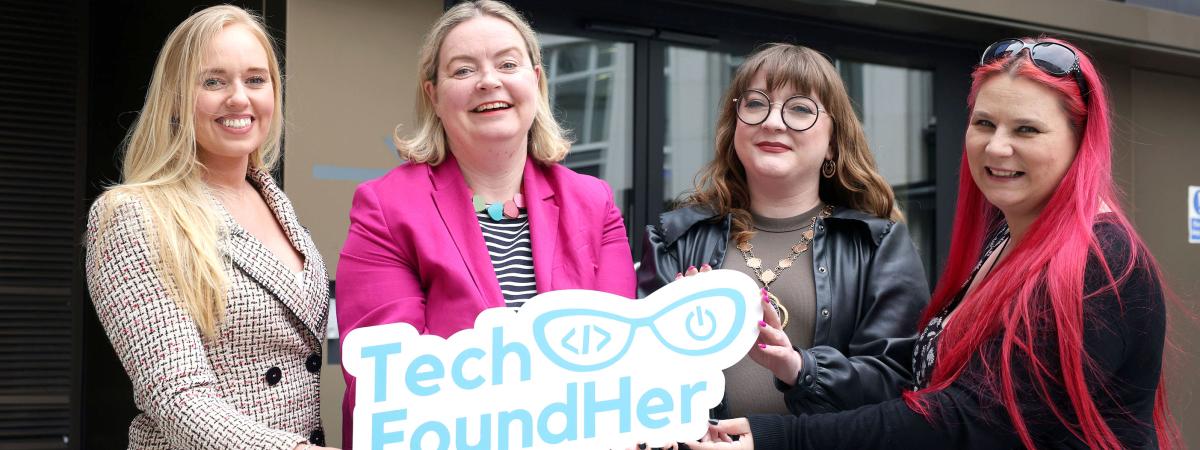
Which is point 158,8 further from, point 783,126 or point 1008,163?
point 1008,163

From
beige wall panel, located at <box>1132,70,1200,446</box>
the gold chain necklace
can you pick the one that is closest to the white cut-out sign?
the gold chain necklace

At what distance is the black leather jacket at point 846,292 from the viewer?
2.37m

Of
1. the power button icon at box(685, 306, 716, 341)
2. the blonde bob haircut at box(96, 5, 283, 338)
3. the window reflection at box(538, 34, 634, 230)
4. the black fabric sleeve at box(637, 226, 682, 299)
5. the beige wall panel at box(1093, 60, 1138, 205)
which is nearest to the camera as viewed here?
the blonde bob haircut at box(96, 5, 283, 338)

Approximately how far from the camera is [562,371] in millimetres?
2113

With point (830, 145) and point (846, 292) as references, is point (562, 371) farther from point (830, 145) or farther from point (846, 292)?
point (830, 145)

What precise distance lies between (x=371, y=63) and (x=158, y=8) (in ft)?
3.37

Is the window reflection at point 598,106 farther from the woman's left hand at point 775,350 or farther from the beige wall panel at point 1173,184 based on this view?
the beige wall panel at point 1173,184

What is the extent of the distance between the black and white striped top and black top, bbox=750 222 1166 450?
28.0 inches

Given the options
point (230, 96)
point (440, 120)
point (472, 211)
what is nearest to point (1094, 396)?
point (472, 211)

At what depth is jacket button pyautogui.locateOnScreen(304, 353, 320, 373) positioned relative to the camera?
2346 millimetres

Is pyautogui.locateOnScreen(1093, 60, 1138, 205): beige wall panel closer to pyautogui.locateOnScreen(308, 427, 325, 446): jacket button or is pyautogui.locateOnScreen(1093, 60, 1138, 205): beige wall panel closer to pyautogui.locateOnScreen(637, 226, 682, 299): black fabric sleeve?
pyautogui.locateOnScreen(637, 226, 682, 299): black fabric sleeve

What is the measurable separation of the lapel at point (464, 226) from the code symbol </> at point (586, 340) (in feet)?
0.65

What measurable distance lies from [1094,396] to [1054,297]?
203 millimetres

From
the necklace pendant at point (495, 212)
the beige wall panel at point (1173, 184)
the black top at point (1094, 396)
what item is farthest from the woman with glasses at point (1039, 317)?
the beige wall panel at point (1173, 184)
